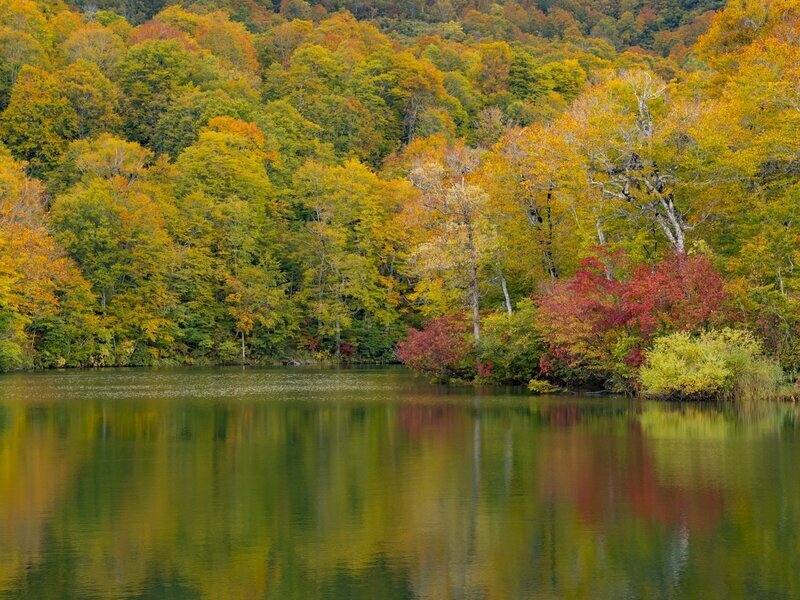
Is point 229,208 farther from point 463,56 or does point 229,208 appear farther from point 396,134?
point 463,56

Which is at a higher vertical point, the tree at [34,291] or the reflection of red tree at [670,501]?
the tree at [34,291]

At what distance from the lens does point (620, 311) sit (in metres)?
37.8

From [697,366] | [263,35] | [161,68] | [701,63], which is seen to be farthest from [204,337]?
[263,35]

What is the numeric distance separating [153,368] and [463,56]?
69.4 m

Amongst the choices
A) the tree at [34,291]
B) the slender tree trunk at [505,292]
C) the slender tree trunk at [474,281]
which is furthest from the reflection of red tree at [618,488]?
the tree at [34,291]

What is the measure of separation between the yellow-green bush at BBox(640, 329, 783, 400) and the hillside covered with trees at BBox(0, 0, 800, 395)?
11 centimetres

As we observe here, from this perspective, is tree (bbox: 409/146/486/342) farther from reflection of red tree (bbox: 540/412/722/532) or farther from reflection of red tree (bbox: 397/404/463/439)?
reflection of red tree (bbox: 540/412/722/532)

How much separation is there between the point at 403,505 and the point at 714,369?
65.3 feet

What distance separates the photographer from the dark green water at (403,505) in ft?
40.2

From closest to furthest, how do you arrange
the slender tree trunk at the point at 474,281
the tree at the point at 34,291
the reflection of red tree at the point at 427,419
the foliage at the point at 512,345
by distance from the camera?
1. the reflection of red tree at the point at 427,419
2. the foliage at the point at 512,345
3. the slender tree trunk at the point at 474,281
4. the tree at the point at 34,291

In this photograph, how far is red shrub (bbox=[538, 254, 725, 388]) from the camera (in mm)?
36406

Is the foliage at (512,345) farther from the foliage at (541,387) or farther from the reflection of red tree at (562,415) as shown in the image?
the reflection of red tree at (562,415)

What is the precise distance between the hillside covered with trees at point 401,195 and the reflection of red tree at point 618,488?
1308 cm

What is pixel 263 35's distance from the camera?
12231cm
